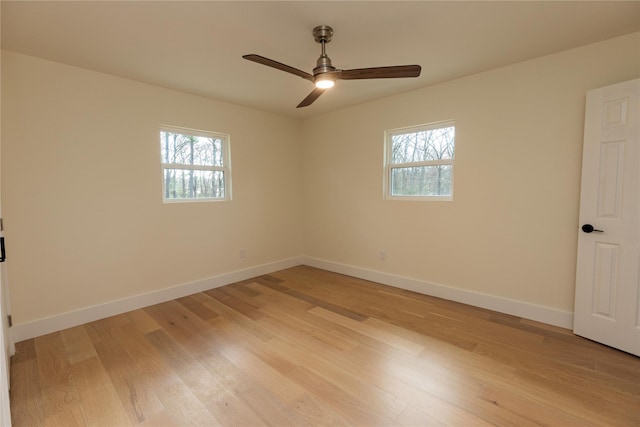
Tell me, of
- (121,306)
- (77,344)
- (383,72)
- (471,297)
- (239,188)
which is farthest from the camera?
(239,188)

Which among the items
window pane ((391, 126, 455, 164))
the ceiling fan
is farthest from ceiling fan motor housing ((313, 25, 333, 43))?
window pane ((391, 126, 455, 164))

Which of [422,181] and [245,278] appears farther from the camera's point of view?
[245,278]

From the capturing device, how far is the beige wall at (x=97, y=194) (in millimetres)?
2514

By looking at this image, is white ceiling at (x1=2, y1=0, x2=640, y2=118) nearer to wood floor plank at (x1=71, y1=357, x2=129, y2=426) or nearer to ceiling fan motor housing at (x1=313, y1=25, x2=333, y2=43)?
ceiling fan motor housing at (x1=313, y1=25, x2=333, y2=43)

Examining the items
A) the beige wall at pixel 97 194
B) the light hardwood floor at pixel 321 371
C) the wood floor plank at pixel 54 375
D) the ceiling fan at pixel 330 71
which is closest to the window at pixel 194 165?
the beige wall at pixel 97 194

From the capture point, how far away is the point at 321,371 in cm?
206

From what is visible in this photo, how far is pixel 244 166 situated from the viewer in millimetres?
4141

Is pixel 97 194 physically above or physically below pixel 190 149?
below

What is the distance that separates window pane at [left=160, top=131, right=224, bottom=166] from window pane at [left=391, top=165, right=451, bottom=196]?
2420 millimetres

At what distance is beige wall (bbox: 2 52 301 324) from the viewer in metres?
2.51

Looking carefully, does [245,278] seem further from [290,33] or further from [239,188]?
[290,33]

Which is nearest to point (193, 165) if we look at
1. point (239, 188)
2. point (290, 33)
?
point (239, 188)

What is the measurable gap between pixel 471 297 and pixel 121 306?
3.81 m

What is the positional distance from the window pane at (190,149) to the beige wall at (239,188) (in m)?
0.17
